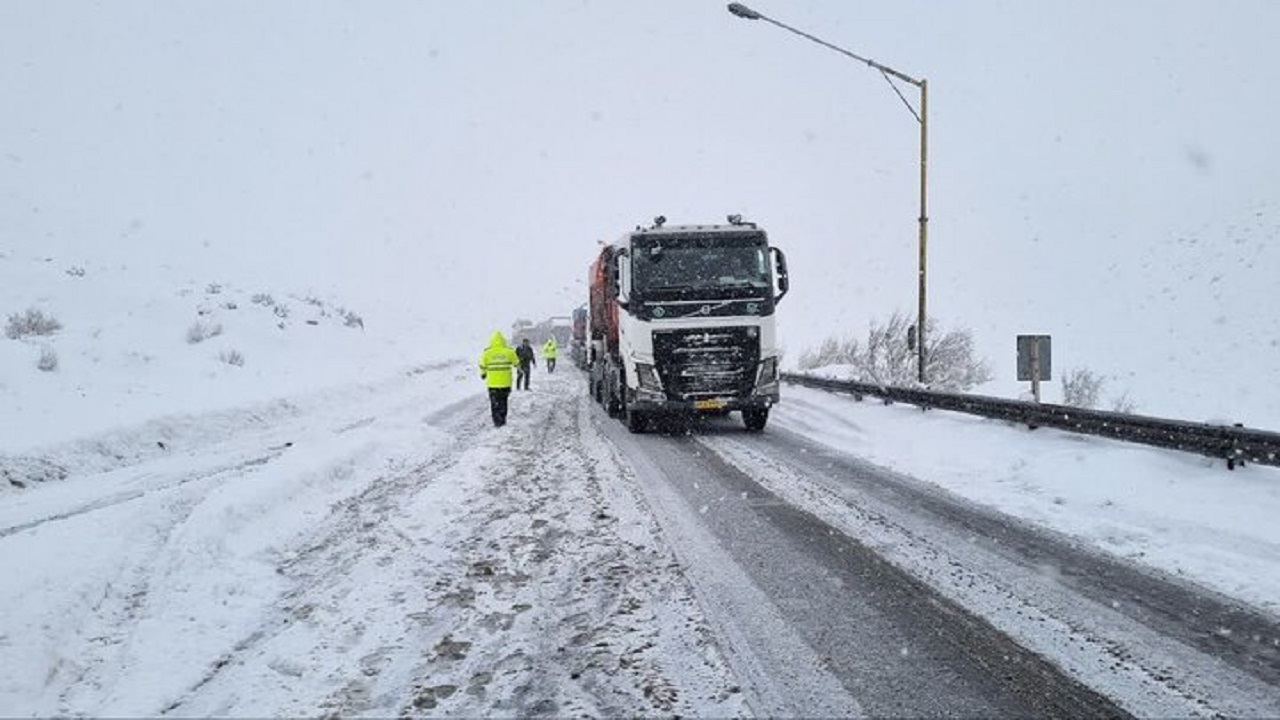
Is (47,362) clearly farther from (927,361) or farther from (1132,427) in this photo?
(927,361)

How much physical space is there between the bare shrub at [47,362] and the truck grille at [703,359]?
10.2m

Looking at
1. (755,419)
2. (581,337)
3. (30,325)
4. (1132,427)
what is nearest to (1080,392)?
(755,419)

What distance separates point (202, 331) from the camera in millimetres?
19641

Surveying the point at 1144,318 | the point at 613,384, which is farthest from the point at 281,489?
the point at 1144,318

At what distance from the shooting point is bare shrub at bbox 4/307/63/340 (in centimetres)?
1605

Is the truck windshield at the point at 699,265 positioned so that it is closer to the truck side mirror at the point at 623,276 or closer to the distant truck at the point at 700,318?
the distant truck at the point at 700,318

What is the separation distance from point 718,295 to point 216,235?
4452 inches

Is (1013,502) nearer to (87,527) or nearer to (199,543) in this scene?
(199,543)

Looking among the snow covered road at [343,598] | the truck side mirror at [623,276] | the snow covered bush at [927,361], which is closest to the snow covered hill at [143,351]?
the snow covered road at [343,598]

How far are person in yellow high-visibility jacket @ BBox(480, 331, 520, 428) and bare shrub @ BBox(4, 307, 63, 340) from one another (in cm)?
982

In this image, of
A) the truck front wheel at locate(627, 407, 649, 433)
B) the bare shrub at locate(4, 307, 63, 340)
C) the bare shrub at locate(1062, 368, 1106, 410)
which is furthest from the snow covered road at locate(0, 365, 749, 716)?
the bare shrub at locate(1062, 368, 1106, 410)

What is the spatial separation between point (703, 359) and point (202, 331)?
1431 centimetres

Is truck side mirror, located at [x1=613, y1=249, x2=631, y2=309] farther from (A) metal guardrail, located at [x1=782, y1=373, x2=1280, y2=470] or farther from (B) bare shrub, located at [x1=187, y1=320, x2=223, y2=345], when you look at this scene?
(B) bare shrub, located at [x1=187, y1=320, x2=223, y2=345]

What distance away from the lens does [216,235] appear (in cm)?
10681
